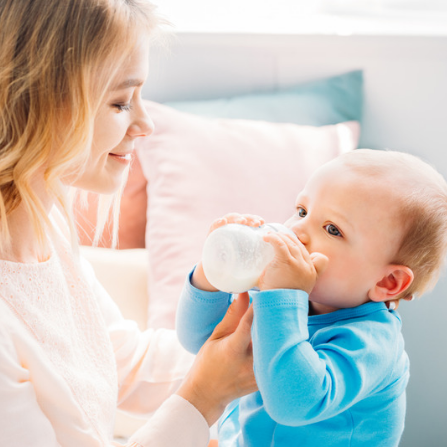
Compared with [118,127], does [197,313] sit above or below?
below

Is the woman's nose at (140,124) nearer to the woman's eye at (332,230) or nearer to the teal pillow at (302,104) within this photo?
the woman's eye at (332,230)

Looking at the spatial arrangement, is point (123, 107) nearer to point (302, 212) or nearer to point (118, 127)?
point (118, 127)

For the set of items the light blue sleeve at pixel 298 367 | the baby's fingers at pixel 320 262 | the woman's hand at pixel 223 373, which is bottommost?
the woman's hand at pixel 223 373

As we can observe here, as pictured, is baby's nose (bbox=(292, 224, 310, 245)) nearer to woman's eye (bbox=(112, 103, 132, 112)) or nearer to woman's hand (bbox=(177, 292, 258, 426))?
woman's hand (bbox=(177, 292, 258, 426))

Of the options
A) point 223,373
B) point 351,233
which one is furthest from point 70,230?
point 351,233

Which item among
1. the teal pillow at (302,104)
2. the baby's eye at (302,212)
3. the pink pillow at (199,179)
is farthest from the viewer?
Answer: the teal pillow at (302,104)

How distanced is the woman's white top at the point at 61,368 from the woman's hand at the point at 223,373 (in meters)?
0.02

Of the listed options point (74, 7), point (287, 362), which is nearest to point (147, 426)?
point (287, 362)

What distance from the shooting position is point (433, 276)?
993 millimetres

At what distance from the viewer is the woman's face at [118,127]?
889 millimetres

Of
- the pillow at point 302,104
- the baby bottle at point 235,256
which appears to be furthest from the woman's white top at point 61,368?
the pillow at point 302,104

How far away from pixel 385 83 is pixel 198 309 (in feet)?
3.50

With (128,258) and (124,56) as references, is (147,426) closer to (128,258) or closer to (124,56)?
(124,56)

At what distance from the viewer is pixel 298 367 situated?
0.80 metres
